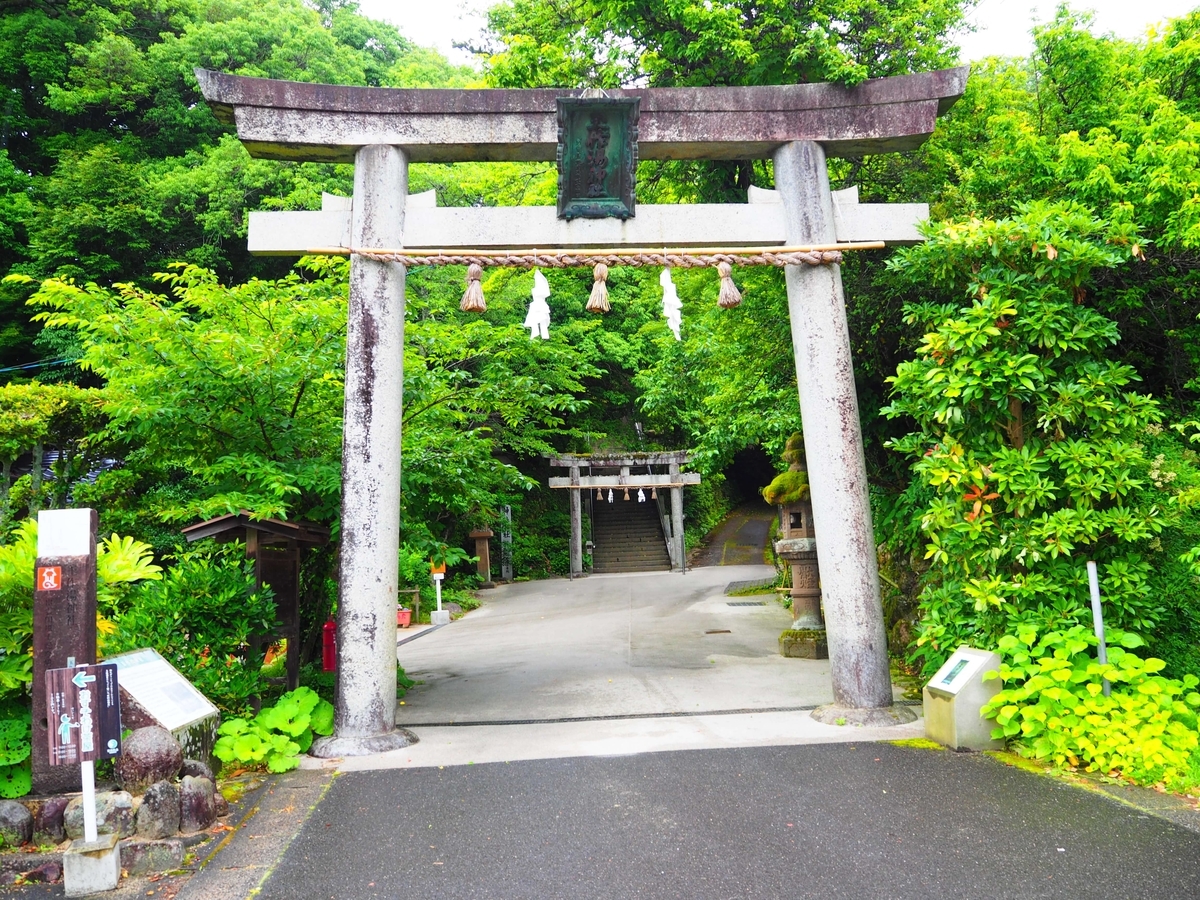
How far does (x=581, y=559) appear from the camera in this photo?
2270 centimetres

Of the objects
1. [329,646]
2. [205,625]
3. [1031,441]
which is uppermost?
[1031,441]

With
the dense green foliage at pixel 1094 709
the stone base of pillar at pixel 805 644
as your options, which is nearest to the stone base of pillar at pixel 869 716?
the dense green foliage at pixel 1094 709

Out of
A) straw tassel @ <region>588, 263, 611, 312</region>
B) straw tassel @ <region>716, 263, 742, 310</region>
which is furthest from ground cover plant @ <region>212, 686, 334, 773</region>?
straw tassel @ <region>716, 263, 742, 310</region>

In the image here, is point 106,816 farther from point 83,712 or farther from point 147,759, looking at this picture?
point 83,712

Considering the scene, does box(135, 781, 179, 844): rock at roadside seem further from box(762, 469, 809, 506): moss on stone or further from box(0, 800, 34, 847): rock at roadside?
box(762, 469, 809, 506): moss on stone

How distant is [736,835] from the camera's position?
11.9 ft

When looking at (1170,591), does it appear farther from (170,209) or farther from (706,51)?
(170,209)

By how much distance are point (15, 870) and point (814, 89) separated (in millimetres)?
6926

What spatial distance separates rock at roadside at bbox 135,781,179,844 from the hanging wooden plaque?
4544 mm

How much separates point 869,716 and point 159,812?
4.51 m

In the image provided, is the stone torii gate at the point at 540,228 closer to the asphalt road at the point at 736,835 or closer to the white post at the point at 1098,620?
the asphalt road at the point at 736,835

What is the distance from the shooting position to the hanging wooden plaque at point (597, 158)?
19.0 ft

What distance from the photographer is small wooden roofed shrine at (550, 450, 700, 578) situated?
73.1ft

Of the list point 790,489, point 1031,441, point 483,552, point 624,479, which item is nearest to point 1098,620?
point 1031,441
